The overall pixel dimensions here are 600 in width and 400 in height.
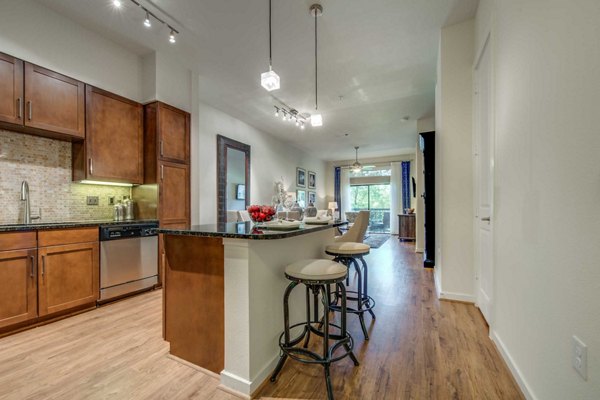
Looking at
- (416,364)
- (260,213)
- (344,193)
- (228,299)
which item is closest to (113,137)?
(260,213)

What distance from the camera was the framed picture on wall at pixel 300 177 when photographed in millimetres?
8695

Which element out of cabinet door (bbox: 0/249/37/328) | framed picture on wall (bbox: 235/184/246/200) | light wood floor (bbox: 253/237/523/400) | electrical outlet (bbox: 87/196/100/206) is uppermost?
framed picture on wall (bbox: 235/184/246/200)

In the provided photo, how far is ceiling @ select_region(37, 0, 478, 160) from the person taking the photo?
2652 millimetres

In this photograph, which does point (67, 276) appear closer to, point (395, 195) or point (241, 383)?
point (241, 383)

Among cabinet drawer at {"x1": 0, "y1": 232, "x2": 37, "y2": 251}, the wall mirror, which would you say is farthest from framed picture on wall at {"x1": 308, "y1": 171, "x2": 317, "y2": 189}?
cabinet drawer at {"x1": 0, "y1": 232, "x2": 37, "y2": 251}

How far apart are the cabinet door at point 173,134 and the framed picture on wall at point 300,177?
5130mm

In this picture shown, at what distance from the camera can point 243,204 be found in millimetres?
6078

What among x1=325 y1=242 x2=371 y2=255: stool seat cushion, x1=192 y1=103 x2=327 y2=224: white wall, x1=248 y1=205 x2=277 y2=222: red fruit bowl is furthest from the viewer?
x1=192 y1=103 x2=327 y2=224: white wall

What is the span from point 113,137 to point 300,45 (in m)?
2.56

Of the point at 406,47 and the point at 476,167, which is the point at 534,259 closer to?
the point at 476,167

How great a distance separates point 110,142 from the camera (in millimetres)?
3145

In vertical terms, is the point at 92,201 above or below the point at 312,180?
below

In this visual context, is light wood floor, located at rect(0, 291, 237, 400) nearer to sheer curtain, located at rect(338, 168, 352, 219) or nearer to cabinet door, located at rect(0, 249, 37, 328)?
cabinet door, located at rect(0, 249, 37, 328)

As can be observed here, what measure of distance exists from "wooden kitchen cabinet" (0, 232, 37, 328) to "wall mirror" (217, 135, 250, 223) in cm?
312
